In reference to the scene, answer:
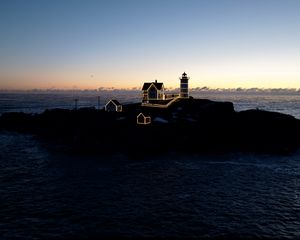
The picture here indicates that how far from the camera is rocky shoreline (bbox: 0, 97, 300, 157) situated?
164ft

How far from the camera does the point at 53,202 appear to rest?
1094 inches

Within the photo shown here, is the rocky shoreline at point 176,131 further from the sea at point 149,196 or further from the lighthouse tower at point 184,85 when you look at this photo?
the lighthouse tower at point 184,85

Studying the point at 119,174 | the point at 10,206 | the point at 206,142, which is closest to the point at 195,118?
the point at 206,142

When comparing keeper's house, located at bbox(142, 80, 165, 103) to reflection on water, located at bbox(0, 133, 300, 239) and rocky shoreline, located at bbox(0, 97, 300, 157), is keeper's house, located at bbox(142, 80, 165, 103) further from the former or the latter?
reflection on water, located at bbox(0, 133, 300, 239)

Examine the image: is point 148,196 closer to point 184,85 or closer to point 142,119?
point 142,119

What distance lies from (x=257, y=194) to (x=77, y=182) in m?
18.8

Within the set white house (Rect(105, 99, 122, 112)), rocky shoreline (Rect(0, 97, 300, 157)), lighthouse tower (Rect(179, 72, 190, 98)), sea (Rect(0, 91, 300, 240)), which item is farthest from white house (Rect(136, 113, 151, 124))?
lighthouse tower (Rect(179, 72, 190, 98))

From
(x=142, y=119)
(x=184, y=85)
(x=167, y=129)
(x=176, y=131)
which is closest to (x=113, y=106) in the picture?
(x=142, y=119)

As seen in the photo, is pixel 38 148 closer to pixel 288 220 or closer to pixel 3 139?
pixel 3 139

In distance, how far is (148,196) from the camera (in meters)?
29.8

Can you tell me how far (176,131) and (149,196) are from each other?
25.7m

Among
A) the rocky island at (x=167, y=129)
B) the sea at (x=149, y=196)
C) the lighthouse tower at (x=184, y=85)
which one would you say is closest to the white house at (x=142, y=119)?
the rocky island at (x=167, y=129)

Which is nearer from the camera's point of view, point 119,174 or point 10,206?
point 10,206

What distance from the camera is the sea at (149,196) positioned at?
22891mm
